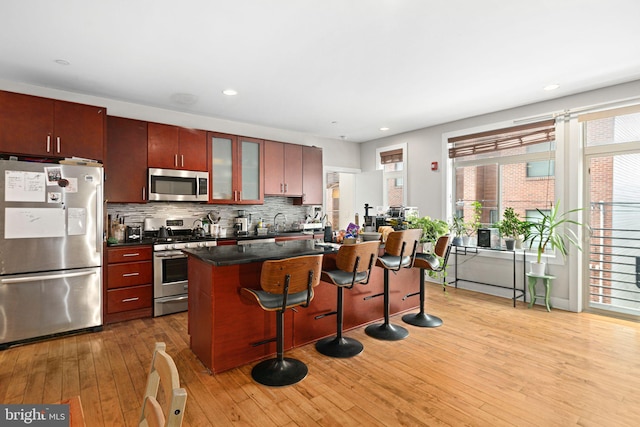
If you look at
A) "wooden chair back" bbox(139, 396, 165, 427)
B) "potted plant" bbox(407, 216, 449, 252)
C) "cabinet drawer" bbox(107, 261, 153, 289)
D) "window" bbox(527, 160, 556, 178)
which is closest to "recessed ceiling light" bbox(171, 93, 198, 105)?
"cabinet drawer" bbox(107, 261, 153, 289)

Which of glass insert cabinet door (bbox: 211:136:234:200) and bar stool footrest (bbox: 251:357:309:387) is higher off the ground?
glass insert cabinet door (bbox: 211:136:234:200)

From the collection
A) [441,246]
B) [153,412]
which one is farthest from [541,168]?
[153,412]

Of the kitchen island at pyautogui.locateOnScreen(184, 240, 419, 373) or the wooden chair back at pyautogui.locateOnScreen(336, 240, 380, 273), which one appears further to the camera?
the wooden chair back at pyautogui.locateOnScreen(336, 240, 380, 273)

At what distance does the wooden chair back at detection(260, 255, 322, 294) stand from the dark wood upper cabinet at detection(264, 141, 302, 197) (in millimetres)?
3223

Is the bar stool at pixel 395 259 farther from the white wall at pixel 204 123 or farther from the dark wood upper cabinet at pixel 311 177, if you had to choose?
the white wall at pixel 204 123

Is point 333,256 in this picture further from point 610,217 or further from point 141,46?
point 610,217

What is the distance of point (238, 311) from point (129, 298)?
198 cm

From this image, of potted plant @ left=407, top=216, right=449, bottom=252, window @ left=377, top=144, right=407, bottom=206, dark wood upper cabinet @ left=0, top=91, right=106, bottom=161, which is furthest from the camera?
window @ left=377, top=144, right=407, bottom=206

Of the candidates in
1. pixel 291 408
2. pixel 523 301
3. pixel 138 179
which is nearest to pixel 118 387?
pixel 291 408

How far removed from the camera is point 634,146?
12.4ft

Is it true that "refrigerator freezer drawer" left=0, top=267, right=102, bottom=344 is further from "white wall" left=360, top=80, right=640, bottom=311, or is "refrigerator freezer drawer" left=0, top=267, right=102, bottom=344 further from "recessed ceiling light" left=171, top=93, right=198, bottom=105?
"white wall" left=360, top=80, right=640, bottom=311

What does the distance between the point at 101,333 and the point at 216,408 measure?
2099 millimetres

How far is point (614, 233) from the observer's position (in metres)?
3.96

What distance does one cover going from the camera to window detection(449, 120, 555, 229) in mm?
4469
